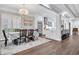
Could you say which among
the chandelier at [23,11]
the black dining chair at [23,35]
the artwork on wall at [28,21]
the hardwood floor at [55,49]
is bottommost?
the hardwood floor at [55,49]

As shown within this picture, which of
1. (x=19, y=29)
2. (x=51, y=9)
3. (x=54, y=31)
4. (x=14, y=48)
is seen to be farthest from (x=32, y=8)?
(x=14, y=48)

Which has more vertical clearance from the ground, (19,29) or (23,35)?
(19,29)

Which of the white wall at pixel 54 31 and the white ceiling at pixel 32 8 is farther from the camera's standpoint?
the white wall at pixel 54 31

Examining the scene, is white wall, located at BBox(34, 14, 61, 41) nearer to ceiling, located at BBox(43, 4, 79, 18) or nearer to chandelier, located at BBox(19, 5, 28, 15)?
ceiling, located at BBox(43, 4, 79, 18)

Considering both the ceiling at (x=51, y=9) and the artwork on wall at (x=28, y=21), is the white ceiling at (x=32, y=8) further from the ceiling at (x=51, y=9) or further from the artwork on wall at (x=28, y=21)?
the artwork on wall at (x=28, y=21)

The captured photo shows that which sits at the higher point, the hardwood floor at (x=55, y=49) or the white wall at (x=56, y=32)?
the white wall at (x=56, y=32)

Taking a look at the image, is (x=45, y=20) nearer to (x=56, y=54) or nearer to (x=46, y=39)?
(x=46, y=39)

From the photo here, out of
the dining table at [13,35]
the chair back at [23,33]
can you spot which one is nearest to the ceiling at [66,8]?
the chair back at [23,33]

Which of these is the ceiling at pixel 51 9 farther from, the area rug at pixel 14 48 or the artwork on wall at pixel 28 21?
the area rug at pixel 14 48

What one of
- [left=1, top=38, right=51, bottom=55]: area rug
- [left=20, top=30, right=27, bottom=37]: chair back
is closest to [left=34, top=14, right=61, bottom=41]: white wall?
[left=20, top=30, right=27, bottom=37]: chair back

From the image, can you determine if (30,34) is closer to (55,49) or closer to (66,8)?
(55,49)

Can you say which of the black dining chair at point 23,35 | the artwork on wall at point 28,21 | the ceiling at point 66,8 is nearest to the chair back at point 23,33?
the black dining chair at point 23,35
